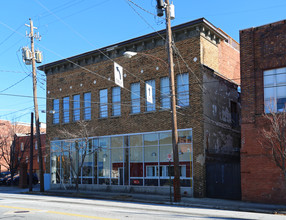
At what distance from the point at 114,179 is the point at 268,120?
1180 centimetres

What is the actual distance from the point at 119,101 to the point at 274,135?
1200 cm

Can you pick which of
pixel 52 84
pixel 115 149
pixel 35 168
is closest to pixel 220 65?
pixel 115 149

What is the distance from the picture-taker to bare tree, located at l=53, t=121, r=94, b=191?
26.4m

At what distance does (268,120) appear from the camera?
59.4 ft

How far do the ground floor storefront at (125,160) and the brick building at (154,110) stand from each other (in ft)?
0.21

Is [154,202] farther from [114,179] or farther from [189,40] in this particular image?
[189,40]

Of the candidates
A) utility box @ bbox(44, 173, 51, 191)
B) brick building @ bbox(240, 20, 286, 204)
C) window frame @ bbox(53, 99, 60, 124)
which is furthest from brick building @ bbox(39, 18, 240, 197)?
brick building @ bbox(240, 20, 286, 204)

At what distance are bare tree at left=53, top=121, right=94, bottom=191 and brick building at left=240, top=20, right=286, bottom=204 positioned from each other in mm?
11664

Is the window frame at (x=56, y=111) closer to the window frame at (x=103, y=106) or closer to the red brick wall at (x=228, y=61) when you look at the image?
the window frame at (x=103, y=106)

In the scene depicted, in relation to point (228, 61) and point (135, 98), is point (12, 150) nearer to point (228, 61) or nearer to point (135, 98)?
point (135, 98)

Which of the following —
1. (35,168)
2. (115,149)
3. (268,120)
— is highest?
(268,120)

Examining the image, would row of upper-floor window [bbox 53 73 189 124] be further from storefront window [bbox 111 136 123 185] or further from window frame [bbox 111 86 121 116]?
storefront window [bbox 111 136 123 185]

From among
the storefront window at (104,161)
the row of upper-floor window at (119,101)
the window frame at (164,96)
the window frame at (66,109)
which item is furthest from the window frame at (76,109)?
the window frame at (164,96)

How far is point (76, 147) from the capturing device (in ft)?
84.1
